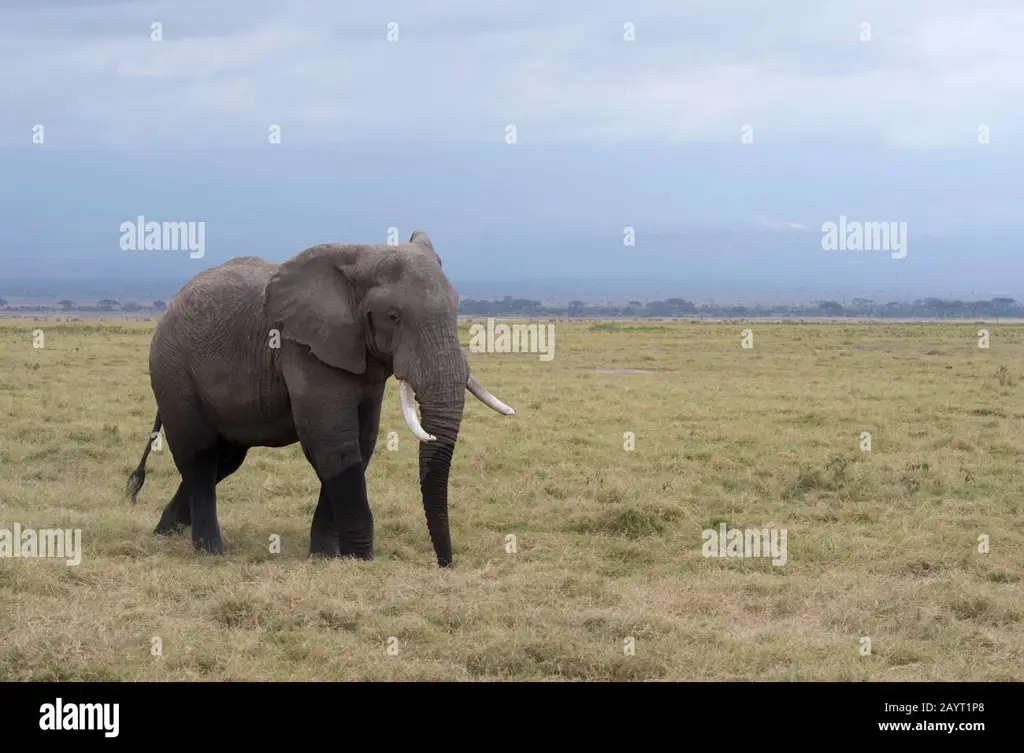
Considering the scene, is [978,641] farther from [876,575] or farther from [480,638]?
[480,638]

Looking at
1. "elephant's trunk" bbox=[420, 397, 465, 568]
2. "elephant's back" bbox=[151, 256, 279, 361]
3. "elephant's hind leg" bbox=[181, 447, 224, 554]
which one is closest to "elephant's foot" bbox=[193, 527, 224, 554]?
"elephant's hind leg" bbox=[181, 447, 224, 554]

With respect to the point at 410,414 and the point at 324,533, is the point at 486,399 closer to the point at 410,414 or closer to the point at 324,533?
the point at 410,414

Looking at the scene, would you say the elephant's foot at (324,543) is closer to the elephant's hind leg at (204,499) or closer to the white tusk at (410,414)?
the elephant's hind leg at (204,499)

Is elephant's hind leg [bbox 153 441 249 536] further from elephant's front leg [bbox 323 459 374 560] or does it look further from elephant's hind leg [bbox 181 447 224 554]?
elephant's front leg [bbox 323 459 374 560]

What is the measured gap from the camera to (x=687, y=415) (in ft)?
68.3

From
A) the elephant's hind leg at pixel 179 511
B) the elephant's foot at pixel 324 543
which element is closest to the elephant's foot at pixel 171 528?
the elephant's hind leg at pixel 179 511

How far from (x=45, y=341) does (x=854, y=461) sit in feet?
111

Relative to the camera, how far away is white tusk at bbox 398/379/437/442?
9578 millimetres

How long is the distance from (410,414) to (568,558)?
6.75 ft

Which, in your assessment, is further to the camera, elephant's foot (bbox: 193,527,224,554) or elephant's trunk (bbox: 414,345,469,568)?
elephant's foot (bbox: 193,527,224,554)

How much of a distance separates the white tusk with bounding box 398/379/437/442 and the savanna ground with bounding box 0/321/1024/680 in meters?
1.10

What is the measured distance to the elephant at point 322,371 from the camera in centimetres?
988

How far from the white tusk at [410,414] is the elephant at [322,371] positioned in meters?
0.02

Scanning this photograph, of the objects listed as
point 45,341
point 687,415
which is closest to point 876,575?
point 687,415
